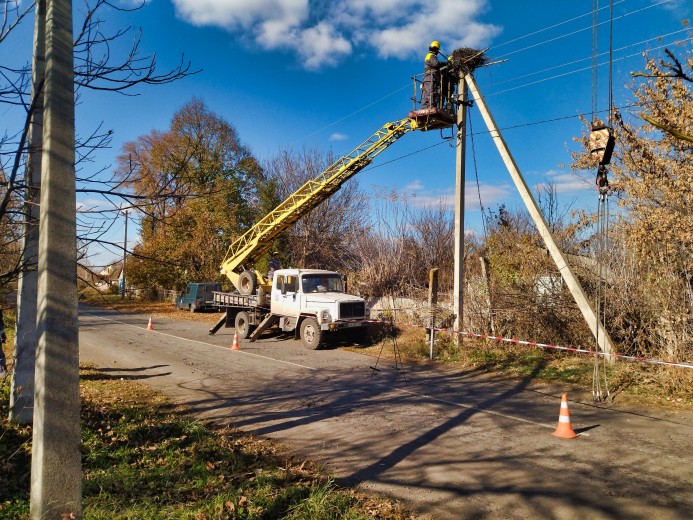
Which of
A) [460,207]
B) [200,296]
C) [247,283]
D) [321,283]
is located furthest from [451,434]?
[200,296]

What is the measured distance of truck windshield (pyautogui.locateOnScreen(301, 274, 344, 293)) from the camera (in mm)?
15547

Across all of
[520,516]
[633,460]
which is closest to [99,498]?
[520,516]

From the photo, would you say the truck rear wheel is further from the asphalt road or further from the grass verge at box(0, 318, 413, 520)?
the grass verge at box(0, 318, 413, 520)

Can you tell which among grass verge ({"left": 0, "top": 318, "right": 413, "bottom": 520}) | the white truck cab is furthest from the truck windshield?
grass verge ({"left": 0, "top": 318, "right": 413, "bottom": 520})

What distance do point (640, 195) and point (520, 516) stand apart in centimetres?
960

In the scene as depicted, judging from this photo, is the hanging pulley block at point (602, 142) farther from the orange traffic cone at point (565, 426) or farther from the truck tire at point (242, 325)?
the truck tire at point (242, 325)

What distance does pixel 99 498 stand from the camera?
14.3ft

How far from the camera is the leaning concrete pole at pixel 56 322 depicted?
8.98 feet

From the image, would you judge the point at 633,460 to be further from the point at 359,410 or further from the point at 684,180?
the point at 684,180

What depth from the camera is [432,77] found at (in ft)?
42.4

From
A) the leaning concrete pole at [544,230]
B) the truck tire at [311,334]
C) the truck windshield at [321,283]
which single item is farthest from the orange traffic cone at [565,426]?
the truck windshield at [321,283]

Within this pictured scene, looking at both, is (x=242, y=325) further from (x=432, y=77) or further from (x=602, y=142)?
(x=602, y=142)

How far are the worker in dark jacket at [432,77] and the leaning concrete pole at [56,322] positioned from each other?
11.2 meters

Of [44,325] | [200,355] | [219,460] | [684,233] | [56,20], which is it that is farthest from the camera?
[200,355]
